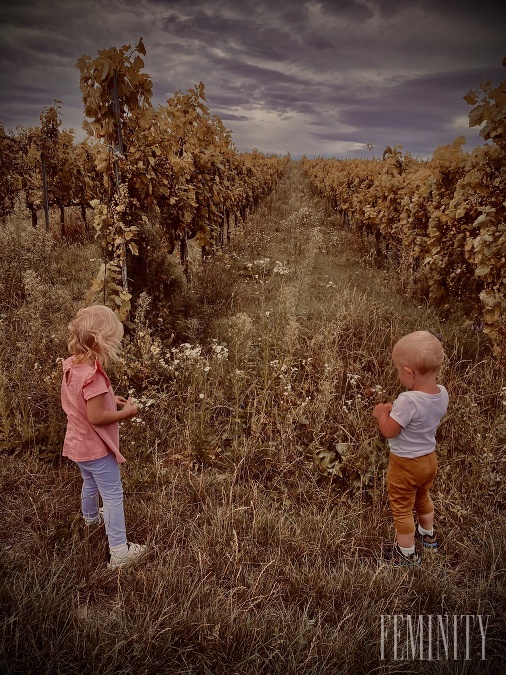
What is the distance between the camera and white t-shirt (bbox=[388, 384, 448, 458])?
2.11 meters

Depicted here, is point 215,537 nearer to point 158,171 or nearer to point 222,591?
point 222,591

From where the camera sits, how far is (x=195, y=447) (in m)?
3.03

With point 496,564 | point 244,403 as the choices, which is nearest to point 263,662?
point 496,564

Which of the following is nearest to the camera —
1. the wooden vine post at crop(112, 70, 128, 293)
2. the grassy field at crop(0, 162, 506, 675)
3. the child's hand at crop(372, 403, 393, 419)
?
the grassy field at crop(0, 162, 506, 675)

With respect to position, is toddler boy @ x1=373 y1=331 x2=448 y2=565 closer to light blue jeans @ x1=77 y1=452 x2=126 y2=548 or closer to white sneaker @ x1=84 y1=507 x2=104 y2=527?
light blue jeans @ x1=77 y1=452 x2=126 y2=548

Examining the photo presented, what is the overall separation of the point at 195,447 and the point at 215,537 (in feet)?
2.71

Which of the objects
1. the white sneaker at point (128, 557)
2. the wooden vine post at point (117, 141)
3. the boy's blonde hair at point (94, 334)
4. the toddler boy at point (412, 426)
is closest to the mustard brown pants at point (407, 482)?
the toddler boy at point (412, 426)

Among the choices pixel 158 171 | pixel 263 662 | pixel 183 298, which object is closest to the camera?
pixel 263 662

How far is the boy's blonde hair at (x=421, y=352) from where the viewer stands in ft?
6.75

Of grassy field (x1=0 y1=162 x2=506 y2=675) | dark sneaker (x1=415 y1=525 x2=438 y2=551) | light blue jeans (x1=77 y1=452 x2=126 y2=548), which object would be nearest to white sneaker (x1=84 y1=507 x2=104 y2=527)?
grassy field (x1=0 y1=162 x2=506 y2=675)

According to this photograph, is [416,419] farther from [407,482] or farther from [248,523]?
[248,523]

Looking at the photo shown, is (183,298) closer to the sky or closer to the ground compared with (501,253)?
closer to the ground

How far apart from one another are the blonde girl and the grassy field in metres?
0.20
